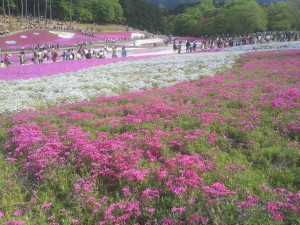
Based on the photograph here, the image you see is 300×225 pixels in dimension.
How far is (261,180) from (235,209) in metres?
1.78

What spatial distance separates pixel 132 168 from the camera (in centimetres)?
817

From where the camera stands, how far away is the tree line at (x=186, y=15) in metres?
122

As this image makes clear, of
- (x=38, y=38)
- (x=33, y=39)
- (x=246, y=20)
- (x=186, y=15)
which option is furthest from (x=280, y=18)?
(x=33, y=39)

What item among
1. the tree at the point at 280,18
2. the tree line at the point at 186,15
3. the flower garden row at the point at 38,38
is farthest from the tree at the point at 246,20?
the flower garden row at the point at 38,38

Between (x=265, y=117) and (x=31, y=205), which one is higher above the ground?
(x=265, y=117)

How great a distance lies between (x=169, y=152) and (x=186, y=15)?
166 m

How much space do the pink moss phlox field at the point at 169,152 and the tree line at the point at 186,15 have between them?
117m

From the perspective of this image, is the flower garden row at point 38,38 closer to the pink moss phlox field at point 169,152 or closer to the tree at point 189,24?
the tree at point 189,24

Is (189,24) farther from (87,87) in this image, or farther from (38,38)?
(87,87)

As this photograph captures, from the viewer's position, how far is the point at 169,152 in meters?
9.51

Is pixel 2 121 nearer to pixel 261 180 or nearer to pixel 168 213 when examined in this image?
pixel 168 213

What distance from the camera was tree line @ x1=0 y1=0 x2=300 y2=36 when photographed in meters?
122

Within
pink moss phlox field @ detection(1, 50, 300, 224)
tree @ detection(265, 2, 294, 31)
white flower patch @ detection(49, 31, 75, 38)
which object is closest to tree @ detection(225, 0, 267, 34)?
tree @ detection(265, 2, 294, 31)

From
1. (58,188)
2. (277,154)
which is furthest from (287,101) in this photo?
(58,188)
